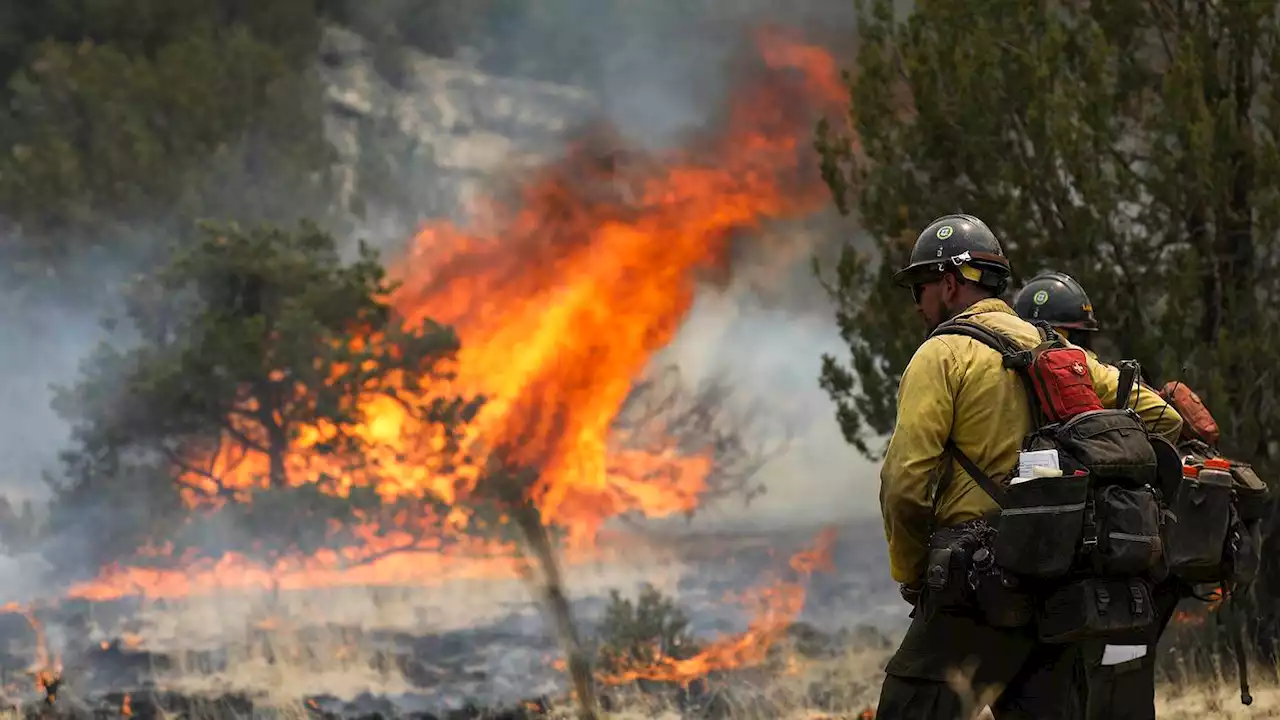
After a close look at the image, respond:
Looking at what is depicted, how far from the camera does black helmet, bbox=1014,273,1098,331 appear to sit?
18.6ft

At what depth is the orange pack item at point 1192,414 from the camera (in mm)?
5531

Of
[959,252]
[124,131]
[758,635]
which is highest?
[124,131]

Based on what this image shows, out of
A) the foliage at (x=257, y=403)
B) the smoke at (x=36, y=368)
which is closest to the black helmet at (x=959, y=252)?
the foliage at (x=257, y=403)

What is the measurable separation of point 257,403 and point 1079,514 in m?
10.6

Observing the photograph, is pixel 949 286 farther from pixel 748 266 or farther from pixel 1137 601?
pixel 748 266

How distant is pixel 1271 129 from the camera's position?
7.81m

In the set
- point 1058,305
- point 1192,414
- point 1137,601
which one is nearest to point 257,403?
point 1058,305

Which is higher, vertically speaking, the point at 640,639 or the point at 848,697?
the point at 640,639

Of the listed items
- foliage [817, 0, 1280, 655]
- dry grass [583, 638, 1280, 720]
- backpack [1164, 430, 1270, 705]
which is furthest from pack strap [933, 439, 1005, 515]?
foliage [817, 0, 1280, 655]

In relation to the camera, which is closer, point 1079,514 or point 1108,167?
point 1079,514

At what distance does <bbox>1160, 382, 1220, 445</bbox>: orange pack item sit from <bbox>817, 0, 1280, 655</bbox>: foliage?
6.41ft

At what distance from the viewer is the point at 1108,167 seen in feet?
29.6

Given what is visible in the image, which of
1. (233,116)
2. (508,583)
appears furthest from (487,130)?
(508,583)

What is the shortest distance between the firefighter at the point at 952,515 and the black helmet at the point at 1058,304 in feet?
7.03
